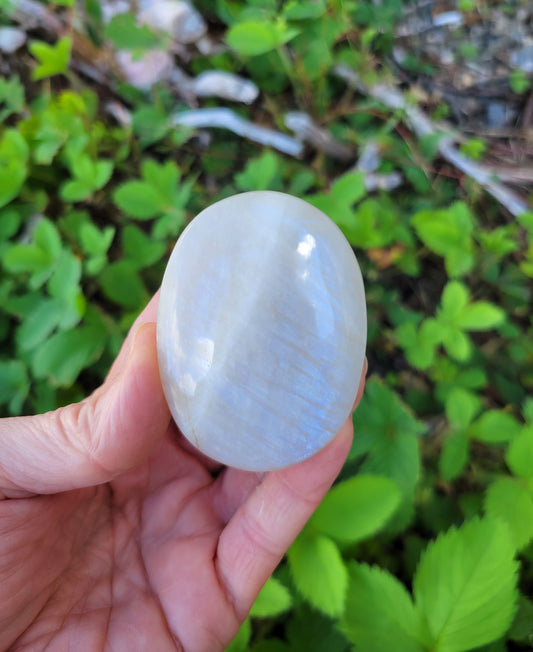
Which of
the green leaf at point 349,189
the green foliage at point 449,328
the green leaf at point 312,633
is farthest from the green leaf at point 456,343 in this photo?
the green leaf at point 312,633

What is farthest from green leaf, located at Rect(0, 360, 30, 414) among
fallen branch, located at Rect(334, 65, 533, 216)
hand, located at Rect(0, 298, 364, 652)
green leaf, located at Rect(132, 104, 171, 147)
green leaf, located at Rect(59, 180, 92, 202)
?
fallen branch, located at Rect(334, 65, 533, 216)

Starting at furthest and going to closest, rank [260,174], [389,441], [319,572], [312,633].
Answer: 1. [260,174]
2. [389,441]
3. [312,633]
4. [319,572]

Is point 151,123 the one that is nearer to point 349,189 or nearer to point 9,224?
point 9,224

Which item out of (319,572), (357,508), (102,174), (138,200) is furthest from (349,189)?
(319,572)

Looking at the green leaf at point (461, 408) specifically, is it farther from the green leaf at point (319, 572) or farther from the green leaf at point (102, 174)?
the green leaf at point (102, 174)

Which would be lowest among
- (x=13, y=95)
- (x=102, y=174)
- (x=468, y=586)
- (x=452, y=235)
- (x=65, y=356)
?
(x=468, y=586)

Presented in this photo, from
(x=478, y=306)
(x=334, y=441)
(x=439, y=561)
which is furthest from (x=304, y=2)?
(x=439, y=561)
